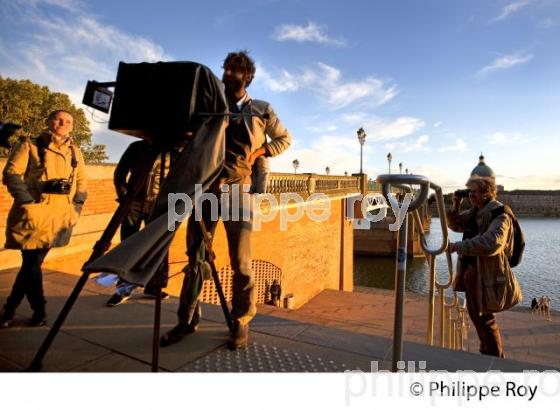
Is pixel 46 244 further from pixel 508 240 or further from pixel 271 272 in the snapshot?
pixel 271 272

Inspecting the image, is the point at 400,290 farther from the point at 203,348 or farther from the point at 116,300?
the point at 116,300

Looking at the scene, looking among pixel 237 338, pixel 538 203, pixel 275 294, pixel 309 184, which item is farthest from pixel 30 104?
pixel 538 203

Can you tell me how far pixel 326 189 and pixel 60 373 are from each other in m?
16.8

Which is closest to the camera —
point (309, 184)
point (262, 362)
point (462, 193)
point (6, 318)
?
point (262, 362)

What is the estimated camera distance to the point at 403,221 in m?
1.91

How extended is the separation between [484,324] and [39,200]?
4.29 metres

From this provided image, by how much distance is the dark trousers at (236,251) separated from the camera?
249 cm

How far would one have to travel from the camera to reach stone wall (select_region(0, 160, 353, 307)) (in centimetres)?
598

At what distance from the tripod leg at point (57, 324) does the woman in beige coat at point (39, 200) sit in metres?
1.04

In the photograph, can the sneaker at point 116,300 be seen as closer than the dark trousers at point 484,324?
No

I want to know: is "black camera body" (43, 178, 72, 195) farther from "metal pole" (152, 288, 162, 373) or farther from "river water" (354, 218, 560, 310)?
"river water" (354, 218, 560, 310)

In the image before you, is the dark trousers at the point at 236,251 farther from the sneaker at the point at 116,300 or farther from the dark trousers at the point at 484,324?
the dark trousers at the point at 484,324

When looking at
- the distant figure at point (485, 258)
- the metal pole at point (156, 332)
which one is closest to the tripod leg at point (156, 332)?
the metal pole at point (156, 332)

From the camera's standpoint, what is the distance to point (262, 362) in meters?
2.34
